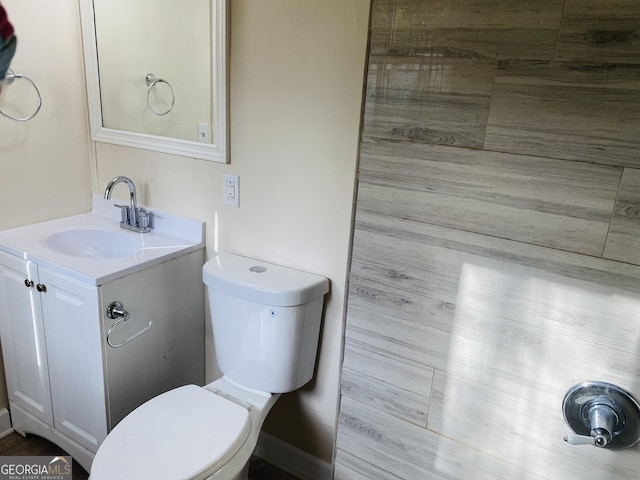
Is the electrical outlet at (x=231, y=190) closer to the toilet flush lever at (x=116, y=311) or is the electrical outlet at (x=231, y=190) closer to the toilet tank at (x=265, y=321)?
the toilet tank at (x=265, y=321)

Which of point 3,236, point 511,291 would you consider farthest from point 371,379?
point 3,236

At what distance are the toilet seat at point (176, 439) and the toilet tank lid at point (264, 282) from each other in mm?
350

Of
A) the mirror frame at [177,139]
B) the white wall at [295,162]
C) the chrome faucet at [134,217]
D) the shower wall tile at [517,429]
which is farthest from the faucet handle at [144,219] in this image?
the shower wall tile at [517,429]

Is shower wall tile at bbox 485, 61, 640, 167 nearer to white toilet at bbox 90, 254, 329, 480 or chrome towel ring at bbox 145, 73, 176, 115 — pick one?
white toilet at bbox 90, 254, 329, 480

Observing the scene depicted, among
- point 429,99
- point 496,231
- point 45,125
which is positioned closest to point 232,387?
point 496,231

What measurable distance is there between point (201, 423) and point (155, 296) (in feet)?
1.69

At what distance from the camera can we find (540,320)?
3.88 feet

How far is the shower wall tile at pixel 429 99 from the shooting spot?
45.6 inches

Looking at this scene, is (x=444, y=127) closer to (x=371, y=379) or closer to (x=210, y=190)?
(x=371, y=379)

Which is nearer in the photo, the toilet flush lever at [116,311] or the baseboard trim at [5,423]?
the toilet flush lever at [116,311]

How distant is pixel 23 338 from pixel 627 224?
6.50ft

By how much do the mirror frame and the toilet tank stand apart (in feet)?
1.39

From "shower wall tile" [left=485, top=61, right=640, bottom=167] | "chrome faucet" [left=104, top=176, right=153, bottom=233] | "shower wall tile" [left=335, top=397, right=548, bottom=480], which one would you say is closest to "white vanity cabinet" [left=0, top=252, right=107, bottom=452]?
"chrome faucet" [left=104, top=176, right=153, bottom=233]

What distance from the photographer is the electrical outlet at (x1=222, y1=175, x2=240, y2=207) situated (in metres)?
1.69
